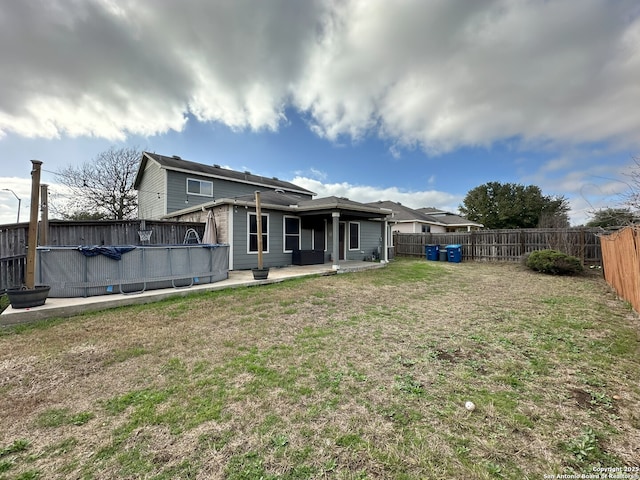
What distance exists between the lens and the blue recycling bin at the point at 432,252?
49.7 ft

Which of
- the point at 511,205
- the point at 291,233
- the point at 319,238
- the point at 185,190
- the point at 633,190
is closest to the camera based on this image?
the point at 633,190

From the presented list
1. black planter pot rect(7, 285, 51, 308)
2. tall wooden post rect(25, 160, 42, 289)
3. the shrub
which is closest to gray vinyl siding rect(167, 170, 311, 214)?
tall wooden post rect(25, 160, 42, 289)

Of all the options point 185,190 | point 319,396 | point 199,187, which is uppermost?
point 199,187

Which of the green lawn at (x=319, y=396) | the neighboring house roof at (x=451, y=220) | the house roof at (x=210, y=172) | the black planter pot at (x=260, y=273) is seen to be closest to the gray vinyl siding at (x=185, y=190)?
the house roof at (x=210, y=172)

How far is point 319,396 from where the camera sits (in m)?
2.36

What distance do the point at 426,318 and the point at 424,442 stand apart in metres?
3.13

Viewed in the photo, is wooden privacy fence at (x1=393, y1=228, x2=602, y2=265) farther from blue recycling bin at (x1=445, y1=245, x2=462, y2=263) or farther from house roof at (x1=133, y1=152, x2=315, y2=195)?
house roof at (x1=133, y1=152, x2=315, y2=195)

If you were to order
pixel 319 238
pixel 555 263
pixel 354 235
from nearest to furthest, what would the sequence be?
1. pixel 555 263
2. pixel 319 238
3. pixel 354 235

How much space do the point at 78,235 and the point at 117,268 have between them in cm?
462

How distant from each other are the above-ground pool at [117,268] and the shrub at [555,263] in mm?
11677

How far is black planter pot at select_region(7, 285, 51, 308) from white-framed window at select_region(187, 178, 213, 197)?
11203 mm

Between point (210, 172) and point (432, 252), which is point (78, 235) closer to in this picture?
point (210, 172)

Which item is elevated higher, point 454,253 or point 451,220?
point 451,220

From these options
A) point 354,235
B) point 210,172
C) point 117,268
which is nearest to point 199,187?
point 210,172
